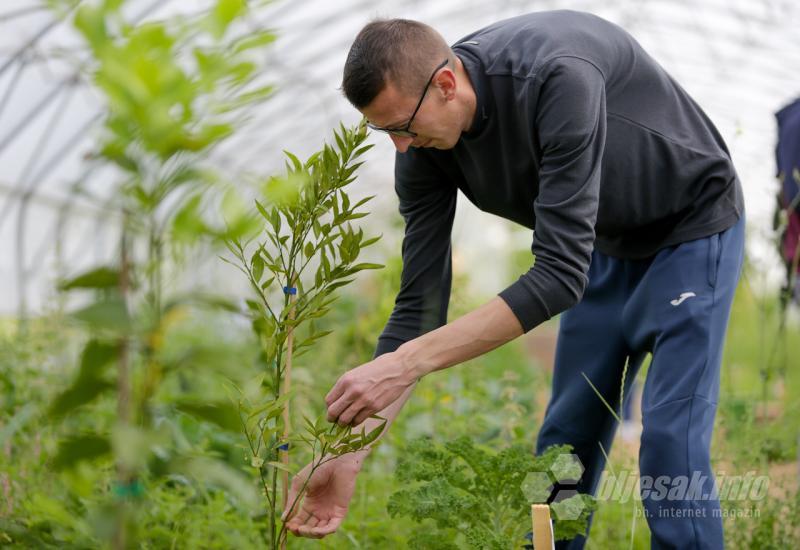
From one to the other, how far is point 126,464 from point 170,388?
3.16 metres

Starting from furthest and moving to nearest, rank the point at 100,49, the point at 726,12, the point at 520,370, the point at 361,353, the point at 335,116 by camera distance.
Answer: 1. the point at 335,116
2. the point at 726,12
3. the point at 520,370
4. the point at 361,353
5. the point at 100,49

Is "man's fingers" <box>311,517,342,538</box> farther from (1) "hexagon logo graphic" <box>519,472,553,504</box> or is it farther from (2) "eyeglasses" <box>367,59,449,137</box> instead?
(2) "eyeglasses" <box>367,59,449,137</box>

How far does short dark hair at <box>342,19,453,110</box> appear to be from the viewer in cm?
174

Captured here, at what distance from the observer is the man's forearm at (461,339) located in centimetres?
165

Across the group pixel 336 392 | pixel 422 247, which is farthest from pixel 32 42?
pixel 336 392

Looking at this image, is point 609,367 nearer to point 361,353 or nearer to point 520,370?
point 361,353

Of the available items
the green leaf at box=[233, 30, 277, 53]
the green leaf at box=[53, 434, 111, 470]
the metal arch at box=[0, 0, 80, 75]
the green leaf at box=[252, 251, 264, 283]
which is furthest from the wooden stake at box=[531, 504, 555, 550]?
the metal arch at box=[0, 0, 80, 75]

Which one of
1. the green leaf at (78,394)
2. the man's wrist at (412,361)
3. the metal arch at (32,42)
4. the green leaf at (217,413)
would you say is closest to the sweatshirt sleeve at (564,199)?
the man's wrist at (412,361)

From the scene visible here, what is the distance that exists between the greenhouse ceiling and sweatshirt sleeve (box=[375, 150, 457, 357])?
154cm

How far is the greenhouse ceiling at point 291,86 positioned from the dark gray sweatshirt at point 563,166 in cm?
129

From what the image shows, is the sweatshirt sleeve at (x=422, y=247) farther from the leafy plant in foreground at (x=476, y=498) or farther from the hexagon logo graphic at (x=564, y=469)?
the hexagon logo graphic at (x=564, y=469)

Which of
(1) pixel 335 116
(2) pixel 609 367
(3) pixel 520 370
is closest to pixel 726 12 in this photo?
(1) pixel 335 116

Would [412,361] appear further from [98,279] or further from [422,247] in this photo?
[98,279]

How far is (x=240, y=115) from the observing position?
3.61 feet
